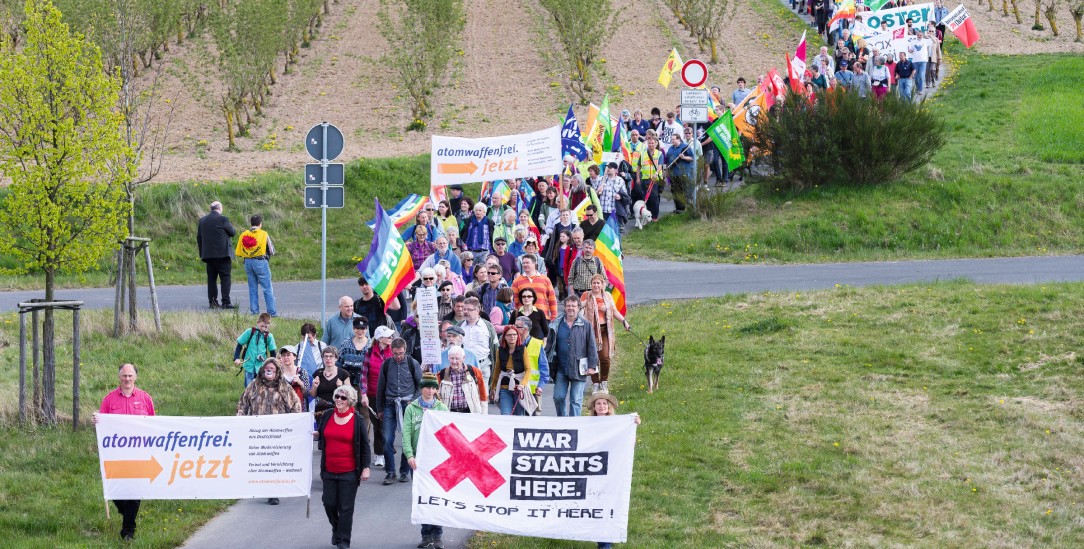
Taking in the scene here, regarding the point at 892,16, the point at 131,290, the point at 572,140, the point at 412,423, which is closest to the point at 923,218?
the point at 572,140

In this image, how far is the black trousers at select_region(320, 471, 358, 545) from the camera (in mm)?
11391

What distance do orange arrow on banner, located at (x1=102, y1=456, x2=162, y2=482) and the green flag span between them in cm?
2004

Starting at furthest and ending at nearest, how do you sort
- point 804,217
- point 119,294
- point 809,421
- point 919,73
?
point 919,73 → point 804,217 → point 119,294 → point 809,421

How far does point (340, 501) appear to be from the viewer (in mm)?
11438

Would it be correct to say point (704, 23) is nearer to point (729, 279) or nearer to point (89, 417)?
point (729, 279)

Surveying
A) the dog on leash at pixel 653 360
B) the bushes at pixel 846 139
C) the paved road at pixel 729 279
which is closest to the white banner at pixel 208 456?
the dog on leash at pixel 653 360

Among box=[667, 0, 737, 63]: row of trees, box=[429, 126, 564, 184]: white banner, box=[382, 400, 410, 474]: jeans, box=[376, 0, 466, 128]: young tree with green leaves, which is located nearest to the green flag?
box=[429, 126, 564, 184]: white banner

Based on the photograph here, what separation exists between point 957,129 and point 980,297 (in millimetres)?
15359

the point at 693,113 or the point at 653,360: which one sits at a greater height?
the point at 693,113

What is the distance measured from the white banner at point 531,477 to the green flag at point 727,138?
63.4ft

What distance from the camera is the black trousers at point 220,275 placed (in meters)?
22.7

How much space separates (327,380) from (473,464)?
2.86 m

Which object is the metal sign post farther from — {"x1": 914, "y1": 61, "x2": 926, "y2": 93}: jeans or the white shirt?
{"x1": 914, "y1": 61, "x2": 926, "y2": 93}: jeans

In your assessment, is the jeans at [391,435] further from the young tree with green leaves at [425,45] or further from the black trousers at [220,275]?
the young tree with green leaves at [425,45]
